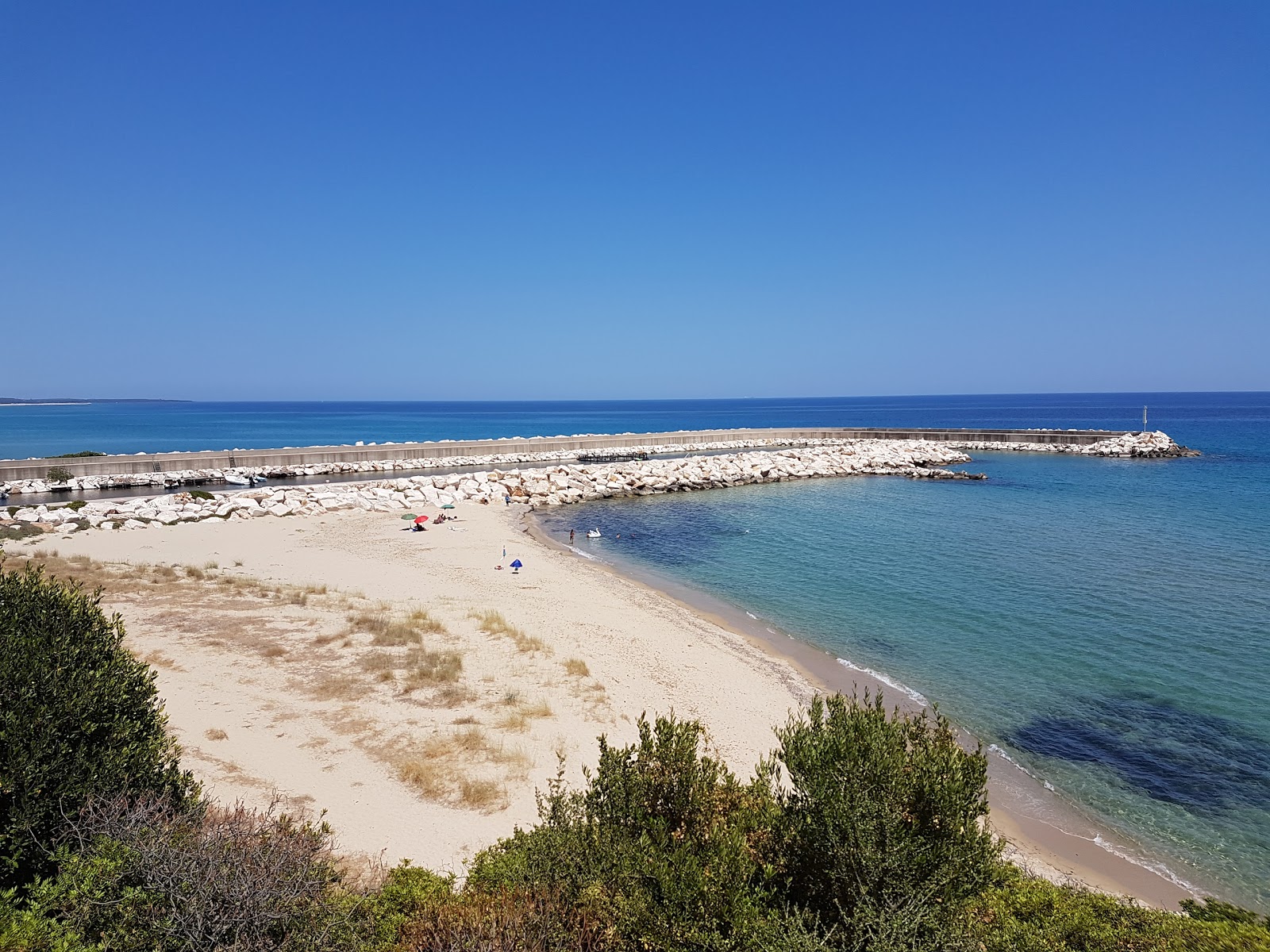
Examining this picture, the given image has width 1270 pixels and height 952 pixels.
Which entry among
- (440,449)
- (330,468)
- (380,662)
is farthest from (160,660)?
(440,449)

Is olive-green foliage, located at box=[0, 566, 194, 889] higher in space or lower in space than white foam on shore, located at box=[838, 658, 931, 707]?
higher

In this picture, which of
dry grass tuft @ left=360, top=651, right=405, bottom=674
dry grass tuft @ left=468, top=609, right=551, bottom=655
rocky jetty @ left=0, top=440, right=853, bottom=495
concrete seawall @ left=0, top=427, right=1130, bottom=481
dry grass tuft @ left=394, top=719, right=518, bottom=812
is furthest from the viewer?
concrete seawall @ left=0, top=427, right=1130, bottom=481

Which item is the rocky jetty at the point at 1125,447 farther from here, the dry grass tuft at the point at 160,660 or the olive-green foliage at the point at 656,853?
the dry grass tuft at the point at 160,660

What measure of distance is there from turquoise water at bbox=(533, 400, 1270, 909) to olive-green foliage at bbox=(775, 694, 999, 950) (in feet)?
20.8

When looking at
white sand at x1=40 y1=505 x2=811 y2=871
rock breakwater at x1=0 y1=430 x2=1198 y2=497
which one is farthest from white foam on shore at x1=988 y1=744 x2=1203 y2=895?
rock breakwater at x1=0 y1=430 x2=1198 y2=497

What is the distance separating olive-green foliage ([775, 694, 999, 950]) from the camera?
5016 mm

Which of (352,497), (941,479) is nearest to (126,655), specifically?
(352,497)

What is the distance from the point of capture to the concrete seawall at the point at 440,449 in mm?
41812

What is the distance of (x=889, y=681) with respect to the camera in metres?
14.7

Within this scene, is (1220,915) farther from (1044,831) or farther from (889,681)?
(889,681)

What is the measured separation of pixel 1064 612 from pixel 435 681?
17.3 m

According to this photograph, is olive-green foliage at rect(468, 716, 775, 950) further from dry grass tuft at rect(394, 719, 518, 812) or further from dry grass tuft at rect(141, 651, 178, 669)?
dry grass tuft at rect(141, 651, 178, 669)

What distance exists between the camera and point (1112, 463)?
5900cm

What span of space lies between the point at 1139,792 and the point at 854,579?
41.0 feet
